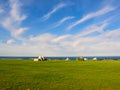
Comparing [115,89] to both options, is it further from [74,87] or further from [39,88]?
[39,88]

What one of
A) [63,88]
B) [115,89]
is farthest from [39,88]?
[115,89]

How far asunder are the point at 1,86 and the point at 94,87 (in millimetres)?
9220

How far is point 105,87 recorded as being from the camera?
2162cm

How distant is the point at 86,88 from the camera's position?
68.2 feet

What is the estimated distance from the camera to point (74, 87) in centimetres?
2100

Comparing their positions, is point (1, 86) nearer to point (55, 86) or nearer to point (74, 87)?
point (55, 86)

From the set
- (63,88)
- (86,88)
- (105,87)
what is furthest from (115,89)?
(63,88)

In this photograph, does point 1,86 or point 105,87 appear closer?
point 1,86

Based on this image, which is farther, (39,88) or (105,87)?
(105,87)

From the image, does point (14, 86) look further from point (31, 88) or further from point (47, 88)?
point (47, 88)

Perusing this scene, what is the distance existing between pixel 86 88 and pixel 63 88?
7.62 ft

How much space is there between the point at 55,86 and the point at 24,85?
311 centimetres

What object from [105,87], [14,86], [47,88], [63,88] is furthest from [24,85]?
[105,87]

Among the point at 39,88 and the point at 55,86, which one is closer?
the point at 39,88
